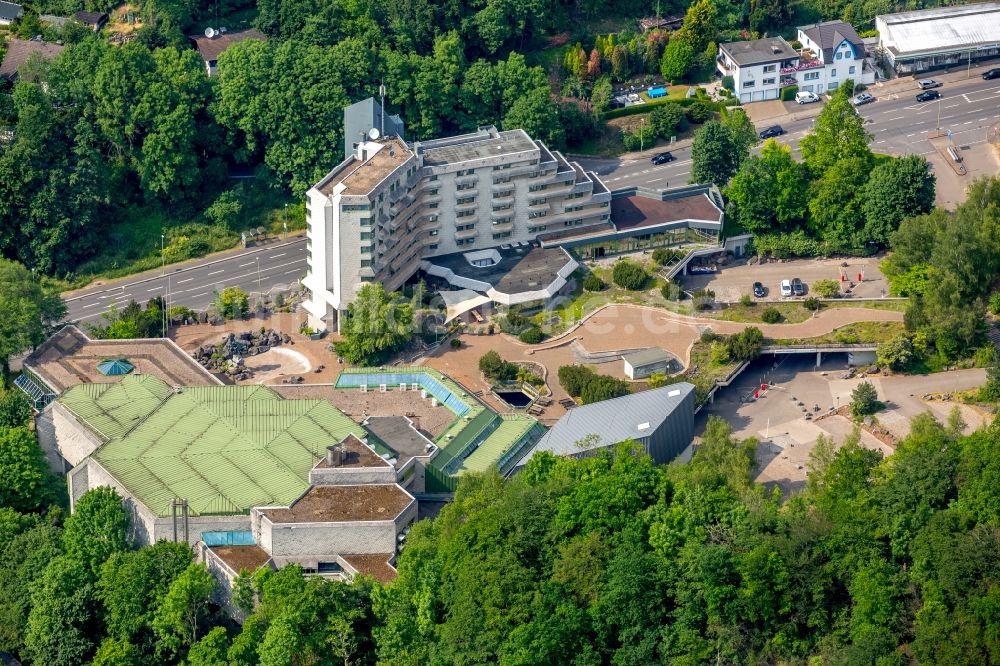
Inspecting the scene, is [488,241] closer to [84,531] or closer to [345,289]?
[345,289]

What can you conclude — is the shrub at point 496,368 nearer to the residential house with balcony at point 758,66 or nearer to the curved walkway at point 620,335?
the curved walkway at point 620,335

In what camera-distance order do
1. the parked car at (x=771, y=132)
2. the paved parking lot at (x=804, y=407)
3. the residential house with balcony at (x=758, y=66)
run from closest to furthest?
1. the paved parking lot at (x=804, y=407)
2. the parked car at (x=771, y=132)
3. the residential house with balcony at (x=758, y=66)

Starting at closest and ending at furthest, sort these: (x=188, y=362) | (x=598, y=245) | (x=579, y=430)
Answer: (x=579, y=430) → (x=188, y=362) → (x=598, y=245)

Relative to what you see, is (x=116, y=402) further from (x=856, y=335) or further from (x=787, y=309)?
(x=856, y=335)

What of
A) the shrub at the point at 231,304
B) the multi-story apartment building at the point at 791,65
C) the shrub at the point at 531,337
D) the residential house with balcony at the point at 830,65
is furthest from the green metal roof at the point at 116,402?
the residential house with balcony at the point at 830,65

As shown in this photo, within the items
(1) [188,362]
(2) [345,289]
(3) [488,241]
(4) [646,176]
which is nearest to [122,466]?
(1) [188,362]

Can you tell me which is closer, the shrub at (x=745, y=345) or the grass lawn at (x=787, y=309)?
the shrub at (x=745, y=345)
